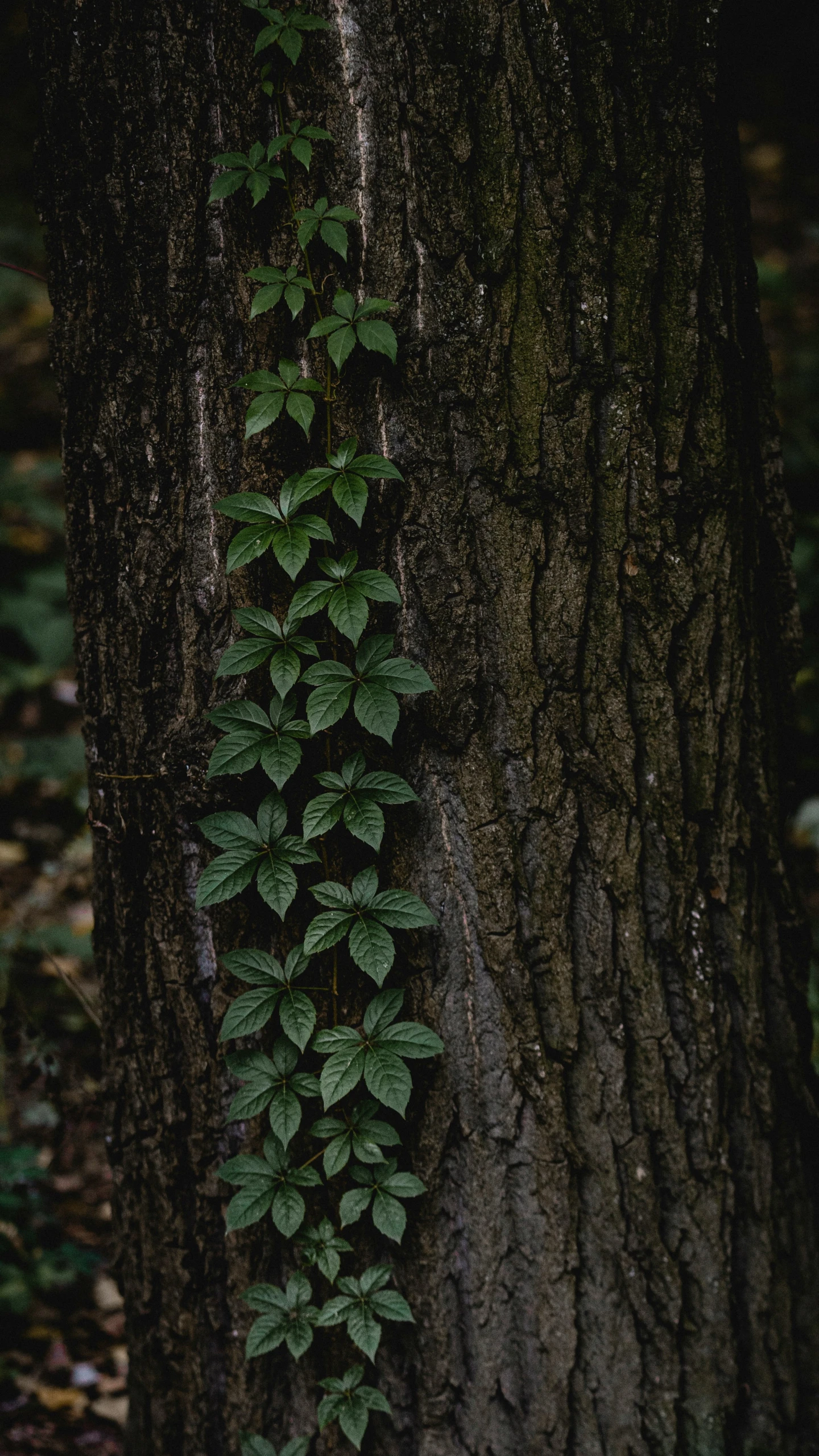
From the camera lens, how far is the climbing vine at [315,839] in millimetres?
1239

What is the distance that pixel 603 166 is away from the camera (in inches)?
48.6

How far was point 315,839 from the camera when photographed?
136 cm

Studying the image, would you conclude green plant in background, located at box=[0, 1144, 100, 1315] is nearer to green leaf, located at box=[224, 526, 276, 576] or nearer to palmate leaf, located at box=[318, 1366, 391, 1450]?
palmate leaf, located at box=[318, 1366, 391, 1450]

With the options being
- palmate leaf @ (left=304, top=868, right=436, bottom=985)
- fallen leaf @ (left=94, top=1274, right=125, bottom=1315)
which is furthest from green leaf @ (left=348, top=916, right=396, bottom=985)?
fallen leaf @ (left=94, top=1274, right=125, bottom=1315)

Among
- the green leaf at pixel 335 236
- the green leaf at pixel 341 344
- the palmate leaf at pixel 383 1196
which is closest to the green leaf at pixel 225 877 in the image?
the palmate leaf at pixel 383 1196

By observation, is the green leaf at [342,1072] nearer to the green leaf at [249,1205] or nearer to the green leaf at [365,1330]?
the green leaf at [249,1205]

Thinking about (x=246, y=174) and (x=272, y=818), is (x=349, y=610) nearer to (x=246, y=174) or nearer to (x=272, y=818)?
(x=272, y=818)

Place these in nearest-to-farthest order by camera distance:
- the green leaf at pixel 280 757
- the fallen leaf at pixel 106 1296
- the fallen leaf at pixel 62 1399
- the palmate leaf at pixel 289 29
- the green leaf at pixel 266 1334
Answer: the palmate leaf at pixel 289 29 → the green leaf at pixel 280 757 → the green leaf at pixel 266 1334 → the fallen leaf at pixel 62 1399 → the fallen leaf at pixel 106 1296

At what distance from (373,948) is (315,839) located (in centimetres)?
19

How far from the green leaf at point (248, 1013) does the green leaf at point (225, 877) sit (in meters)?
0.16

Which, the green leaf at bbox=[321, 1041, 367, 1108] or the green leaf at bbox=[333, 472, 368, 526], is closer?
the green leaf at bbox=[333, 472, 368, 526]

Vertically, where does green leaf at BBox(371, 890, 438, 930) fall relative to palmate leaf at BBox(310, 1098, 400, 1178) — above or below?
above

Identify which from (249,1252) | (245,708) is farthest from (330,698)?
(249,1252)

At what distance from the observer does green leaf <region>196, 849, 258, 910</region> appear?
4.36 ft
